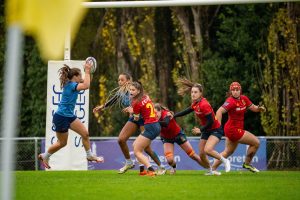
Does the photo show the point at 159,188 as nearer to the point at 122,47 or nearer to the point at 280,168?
the point at 280,168

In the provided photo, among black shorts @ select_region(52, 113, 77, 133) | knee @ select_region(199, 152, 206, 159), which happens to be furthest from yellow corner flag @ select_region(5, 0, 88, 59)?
knee @ select_region(199, 152, 206, 159)

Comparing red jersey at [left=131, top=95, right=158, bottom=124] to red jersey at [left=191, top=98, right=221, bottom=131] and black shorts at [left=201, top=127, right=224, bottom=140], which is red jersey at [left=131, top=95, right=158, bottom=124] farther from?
black shorts at [left=201, top=127, right=224, bottom=140]

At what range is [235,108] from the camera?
16297 mm

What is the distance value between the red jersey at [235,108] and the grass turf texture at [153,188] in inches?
95.6

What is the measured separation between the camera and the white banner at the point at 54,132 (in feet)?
61.9

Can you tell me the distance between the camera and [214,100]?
2644cm

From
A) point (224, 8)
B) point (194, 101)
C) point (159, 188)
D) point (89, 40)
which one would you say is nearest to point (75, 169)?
point (194, 101)

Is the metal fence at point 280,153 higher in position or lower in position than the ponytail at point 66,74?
lower

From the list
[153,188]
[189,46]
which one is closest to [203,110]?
[153,188]

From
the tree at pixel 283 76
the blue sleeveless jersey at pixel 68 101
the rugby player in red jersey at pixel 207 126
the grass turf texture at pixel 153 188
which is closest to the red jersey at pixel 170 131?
the rugby player in red jersey at pixel 207 126

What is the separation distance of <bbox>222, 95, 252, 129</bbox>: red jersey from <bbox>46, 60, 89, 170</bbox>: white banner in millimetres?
3972

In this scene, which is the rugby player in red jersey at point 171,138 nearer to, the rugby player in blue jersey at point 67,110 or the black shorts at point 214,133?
the black shorts at point 214,133

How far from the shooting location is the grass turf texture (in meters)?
10.4

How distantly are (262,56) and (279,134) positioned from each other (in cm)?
261
